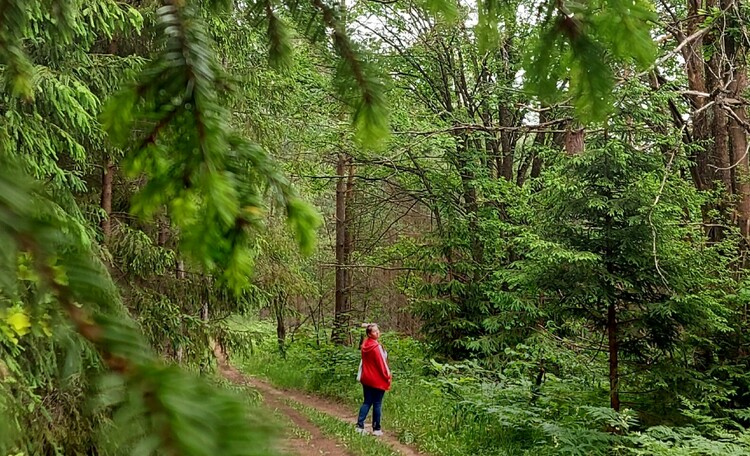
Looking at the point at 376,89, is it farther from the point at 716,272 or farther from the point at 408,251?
the point at 408,251

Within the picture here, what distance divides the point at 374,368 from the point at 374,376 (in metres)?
0.11

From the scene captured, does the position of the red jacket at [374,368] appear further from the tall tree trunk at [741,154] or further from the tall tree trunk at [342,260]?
the tall tree trunk at [342,260]

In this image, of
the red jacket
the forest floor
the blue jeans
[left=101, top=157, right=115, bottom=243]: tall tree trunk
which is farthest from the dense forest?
the red jacket

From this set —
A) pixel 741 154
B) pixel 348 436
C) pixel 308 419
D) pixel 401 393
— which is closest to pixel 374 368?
pixel 348 436

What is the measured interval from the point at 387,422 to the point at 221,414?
8641 millimetres

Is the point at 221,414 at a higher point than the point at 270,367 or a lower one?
higher

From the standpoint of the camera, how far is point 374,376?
797 cm

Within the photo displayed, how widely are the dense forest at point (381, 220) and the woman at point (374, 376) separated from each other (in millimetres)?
597

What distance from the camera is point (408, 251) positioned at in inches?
486

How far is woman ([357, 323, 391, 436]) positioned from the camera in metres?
7.97

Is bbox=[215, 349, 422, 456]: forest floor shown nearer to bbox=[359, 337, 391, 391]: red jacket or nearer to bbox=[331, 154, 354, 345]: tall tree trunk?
bbox=[359, 337, 391, 391]: red jacket

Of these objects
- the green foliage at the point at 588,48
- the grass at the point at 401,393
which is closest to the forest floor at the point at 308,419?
the grass at the point at 401,393

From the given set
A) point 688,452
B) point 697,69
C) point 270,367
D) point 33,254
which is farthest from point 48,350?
point 270,367

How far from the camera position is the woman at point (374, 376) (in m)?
7.97
